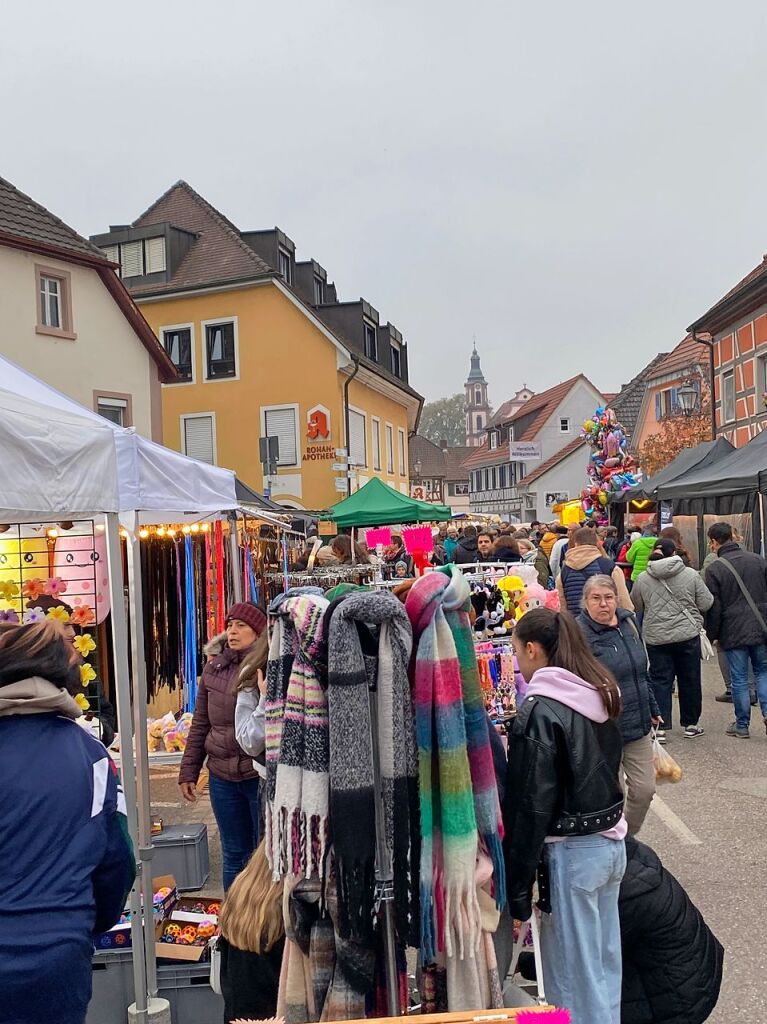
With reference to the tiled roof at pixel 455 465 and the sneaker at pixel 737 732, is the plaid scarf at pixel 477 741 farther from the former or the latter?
the tiled roof at pixel 455 465

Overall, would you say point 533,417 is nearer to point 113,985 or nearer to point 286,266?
point 286,266

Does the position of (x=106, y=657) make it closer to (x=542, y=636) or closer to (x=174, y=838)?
(x=174, y=838)

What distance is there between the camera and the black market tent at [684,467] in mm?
14094

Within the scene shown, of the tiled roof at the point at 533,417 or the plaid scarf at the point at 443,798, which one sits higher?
the tiled roof at the point at 533,417

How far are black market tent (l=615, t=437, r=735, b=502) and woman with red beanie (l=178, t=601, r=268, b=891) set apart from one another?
34.6 feet

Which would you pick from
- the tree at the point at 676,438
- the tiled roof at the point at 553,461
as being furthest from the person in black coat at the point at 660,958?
the tiled roof at the point at 553,461

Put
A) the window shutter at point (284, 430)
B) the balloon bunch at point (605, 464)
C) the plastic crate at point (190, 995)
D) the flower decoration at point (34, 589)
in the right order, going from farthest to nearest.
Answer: the window shutter at point (284, 430) < the balloon bunch at point (605, 464) < the flower decoration at point (34, 589) < the plastic crate at point (190, 995)

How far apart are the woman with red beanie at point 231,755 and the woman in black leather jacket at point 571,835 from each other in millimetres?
1774

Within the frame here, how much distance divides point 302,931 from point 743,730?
20.6 feet

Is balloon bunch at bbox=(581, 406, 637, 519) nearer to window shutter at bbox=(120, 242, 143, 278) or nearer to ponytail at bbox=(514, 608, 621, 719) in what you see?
ponytail at bbox=(514, 608, 621, 719)

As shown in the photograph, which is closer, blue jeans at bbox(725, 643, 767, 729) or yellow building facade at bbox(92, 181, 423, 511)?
blue jeans at bbox(725, 643, 767, 729)

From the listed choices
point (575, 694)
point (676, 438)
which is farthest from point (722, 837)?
point (676, 438)

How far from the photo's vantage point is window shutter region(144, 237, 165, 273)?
25.1 metres

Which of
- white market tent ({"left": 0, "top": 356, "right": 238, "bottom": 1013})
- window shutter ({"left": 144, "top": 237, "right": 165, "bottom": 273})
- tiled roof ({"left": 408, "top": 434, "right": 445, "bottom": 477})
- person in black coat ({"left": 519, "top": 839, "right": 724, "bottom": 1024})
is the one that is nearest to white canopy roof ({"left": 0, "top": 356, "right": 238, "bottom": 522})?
white market tent ({"left": 0, "top": 356, "right": 238, "bottom": 1013})
